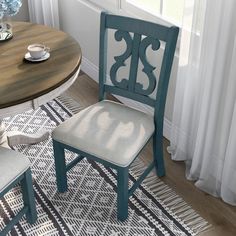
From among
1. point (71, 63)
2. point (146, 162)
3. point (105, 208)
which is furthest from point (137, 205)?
point (71, 63)

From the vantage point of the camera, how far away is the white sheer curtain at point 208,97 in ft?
6.28

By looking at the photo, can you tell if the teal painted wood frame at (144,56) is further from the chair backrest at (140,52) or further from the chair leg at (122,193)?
the chair leg at (122,193)

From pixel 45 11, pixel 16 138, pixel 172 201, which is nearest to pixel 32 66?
pixel 16 138

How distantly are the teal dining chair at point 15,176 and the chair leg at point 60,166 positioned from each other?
0.23 meters

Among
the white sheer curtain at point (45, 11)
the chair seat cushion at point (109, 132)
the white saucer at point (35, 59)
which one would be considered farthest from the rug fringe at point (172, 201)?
the white sheer curtain at point (45, 11)

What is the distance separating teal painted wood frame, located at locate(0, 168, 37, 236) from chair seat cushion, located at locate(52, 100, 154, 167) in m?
0.25

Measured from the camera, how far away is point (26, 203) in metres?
2.03

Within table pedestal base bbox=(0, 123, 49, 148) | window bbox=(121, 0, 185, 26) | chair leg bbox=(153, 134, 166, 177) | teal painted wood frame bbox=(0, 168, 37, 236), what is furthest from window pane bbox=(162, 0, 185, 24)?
teal painted wood frame bbox=(0, 168, 37, 236)

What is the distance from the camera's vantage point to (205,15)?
6.37 feet

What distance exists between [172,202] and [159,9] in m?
1.08

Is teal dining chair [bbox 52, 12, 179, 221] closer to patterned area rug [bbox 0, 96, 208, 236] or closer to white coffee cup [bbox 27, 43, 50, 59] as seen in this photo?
patterned area rug [bbox 0, 96, 208, 236]

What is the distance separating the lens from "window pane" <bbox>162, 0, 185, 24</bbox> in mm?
2312

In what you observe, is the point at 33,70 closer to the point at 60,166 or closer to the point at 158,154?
the point at 60,166

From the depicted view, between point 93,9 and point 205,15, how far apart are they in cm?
128
